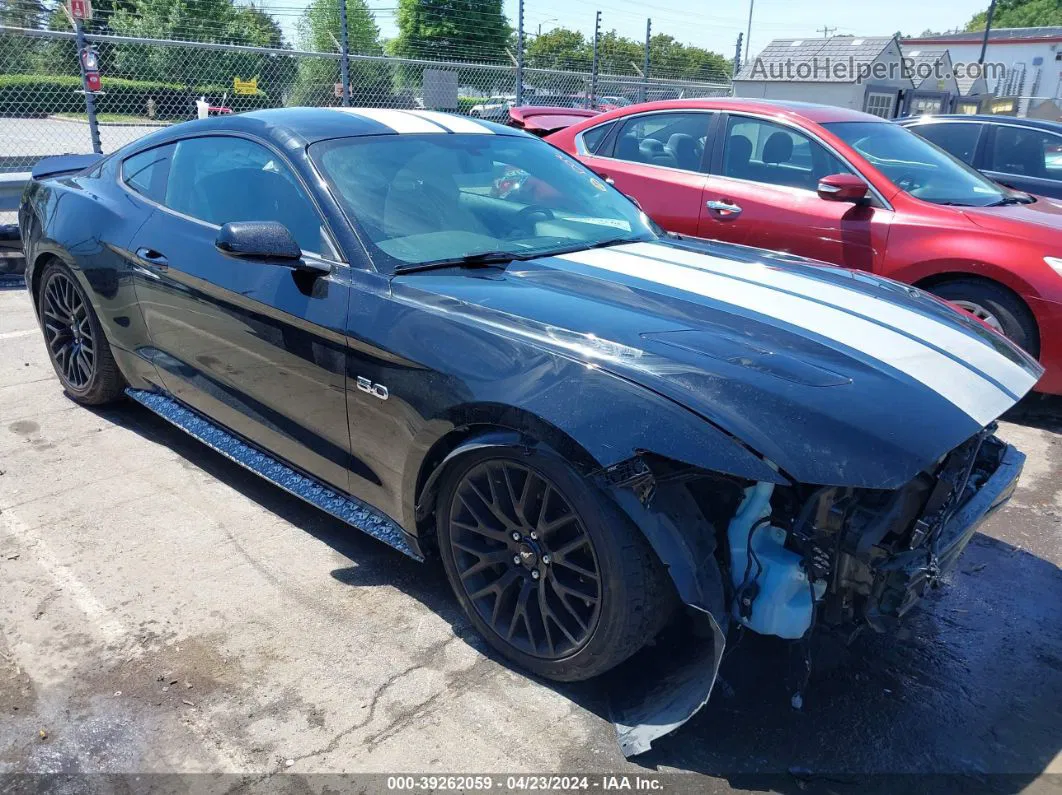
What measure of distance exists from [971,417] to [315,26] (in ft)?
82.5

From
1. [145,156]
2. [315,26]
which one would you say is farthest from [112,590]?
[315,26]

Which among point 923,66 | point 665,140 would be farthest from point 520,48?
point 923,66

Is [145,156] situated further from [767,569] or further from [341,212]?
[767,569]

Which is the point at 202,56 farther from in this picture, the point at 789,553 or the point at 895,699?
the point at 895,699

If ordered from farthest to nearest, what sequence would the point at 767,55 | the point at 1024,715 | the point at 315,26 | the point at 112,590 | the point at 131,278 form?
the point at 767,55 → the point at 315,26 → the point at 131,278 → the point at 112,590 → the point at 1024,715

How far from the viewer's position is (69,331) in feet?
14.5

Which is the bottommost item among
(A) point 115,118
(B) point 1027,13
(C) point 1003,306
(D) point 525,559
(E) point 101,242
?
(D) point 525,559

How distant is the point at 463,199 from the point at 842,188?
2718mm

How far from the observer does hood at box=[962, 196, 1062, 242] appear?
182 inches

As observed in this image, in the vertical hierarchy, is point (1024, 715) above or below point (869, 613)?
below

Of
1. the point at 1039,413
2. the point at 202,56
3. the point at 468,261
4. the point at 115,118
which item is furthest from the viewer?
the point at 202,56

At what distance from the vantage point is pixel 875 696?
254 cm

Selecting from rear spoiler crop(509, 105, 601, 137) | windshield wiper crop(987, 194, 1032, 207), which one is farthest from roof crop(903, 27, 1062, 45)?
windshield wiper crop(987, 194, 1032, 207)

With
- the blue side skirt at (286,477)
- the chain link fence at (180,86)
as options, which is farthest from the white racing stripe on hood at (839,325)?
the chain link fence at (180,86)
